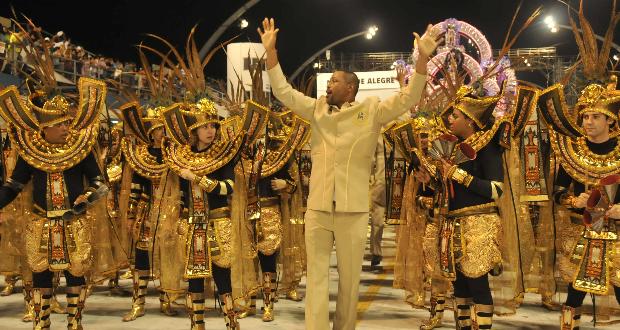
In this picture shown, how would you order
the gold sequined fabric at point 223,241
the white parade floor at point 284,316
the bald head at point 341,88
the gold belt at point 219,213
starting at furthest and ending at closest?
the white parade floor at point 284,316 < the gold belt at point 219,213 < the gold sequined fabric at point 223,241 < the bald head at point 341,88

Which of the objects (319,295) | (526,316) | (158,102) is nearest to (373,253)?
(526,316)

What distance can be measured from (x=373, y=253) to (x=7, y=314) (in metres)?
5.73

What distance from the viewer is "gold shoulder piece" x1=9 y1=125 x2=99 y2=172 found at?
6262 millimetres

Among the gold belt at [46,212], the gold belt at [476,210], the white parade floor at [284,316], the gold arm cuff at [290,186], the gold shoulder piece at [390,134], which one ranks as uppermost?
the gold shoulder piece at [390,134]

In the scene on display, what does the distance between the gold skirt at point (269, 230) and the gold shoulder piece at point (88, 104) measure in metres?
2.34

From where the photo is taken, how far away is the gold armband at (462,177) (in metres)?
5.68

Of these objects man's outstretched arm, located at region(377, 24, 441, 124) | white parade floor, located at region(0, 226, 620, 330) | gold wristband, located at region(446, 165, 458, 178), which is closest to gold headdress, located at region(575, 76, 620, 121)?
gold wristband, located at region(446, 165, 458, 178)

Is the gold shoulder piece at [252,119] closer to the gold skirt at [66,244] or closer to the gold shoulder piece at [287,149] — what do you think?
the gold shoulder piece at [287,149]

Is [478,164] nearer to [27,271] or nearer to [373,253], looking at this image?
[27,271]

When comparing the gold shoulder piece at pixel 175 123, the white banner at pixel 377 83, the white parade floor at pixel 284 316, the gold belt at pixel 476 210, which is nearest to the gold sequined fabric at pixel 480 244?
the gold belt at pixel 476 210

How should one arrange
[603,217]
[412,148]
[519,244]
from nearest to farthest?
[603,217], [519,244], [412,148]

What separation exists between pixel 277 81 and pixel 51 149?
229cm

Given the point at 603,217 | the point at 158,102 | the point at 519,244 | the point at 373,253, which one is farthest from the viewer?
the point at 373,253

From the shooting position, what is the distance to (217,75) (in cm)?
4022
